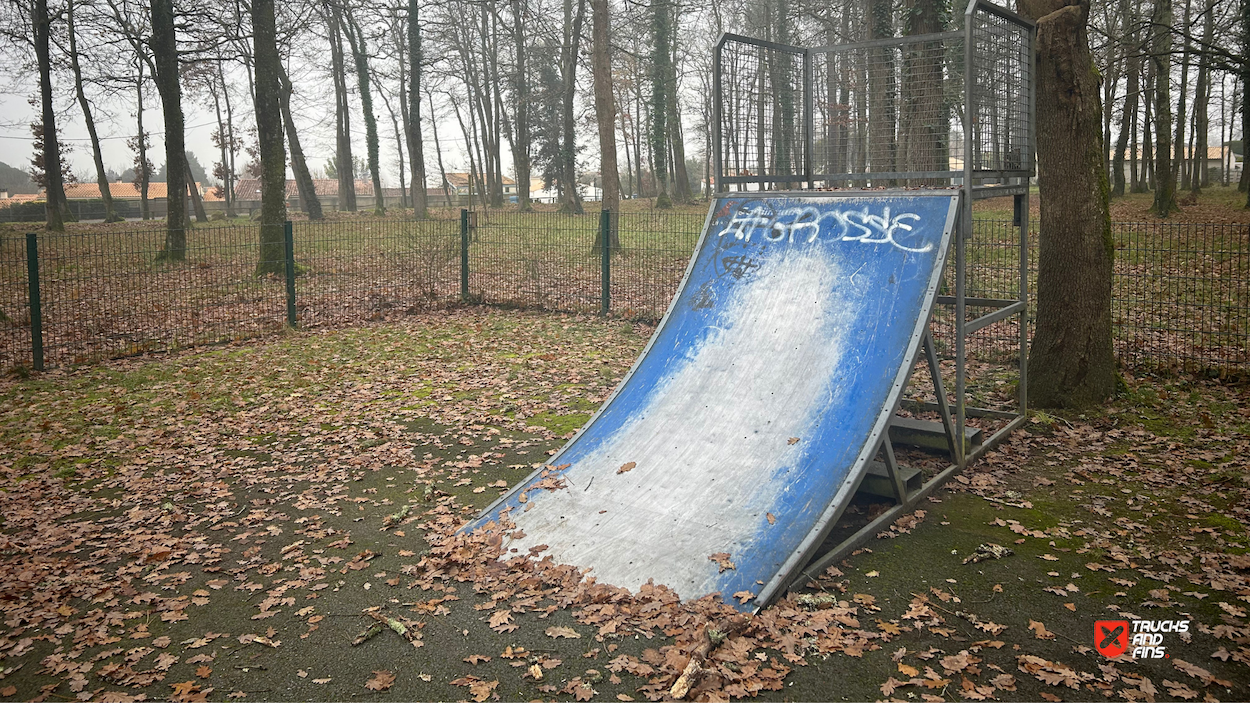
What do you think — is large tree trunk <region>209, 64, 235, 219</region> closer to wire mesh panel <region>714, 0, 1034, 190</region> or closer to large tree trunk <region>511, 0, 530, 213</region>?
large tree trunk <region>511, 0, 530, 213</region>

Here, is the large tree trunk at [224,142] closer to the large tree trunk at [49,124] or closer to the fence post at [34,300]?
the large tree trunk at [49,124]

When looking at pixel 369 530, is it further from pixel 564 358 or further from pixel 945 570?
pixel 564 358

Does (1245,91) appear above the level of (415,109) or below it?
below

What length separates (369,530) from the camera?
5.43 meters

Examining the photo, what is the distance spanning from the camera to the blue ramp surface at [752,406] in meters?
4.62

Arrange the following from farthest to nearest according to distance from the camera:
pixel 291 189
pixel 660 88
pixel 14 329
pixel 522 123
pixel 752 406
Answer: pixel 291 189 < pixel 522 123 < pixel 660 88 < pixel 14 329 < pixel 752 406

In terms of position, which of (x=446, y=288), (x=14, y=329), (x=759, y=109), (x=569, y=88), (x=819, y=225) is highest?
(x=569, y=88)

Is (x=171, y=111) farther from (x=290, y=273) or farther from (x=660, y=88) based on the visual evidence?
(x=660, y=88)

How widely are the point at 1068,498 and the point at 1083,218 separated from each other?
2.91 metres

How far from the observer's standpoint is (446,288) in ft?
49.9

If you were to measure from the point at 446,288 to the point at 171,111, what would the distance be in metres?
8.09

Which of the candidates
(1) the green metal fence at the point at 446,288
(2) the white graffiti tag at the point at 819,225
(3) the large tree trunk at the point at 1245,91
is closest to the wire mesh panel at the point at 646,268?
(1) the green metal fence at the point at 446,288

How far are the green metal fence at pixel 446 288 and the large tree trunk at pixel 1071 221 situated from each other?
172cm

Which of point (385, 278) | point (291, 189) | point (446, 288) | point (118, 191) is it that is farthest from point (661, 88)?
point (118, 191)
